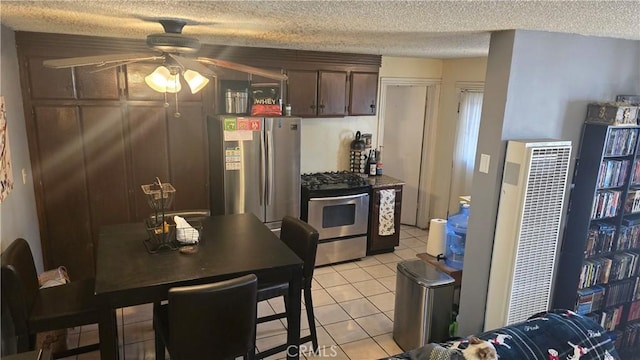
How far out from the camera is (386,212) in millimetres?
4871

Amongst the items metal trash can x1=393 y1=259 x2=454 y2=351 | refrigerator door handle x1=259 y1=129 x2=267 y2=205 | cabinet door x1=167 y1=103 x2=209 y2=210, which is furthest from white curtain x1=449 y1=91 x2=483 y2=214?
cabinet door x1=167 y1=103 x2=209 y2=210

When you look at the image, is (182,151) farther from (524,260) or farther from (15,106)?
(524,260)

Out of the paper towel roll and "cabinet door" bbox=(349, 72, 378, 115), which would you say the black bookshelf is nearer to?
the paper towel roll

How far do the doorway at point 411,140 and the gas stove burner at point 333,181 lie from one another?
2.63ft

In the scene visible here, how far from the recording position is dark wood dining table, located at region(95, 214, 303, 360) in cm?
212

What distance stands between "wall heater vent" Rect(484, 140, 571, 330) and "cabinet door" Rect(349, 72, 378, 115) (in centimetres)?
243

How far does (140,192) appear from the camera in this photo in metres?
3.97

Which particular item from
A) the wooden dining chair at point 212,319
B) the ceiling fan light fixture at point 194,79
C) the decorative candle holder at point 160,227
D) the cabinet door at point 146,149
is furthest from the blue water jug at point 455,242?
the cabinet door at point 146,149

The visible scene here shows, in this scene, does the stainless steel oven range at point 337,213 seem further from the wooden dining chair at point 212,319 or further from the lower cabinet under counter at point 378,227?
the wooden dining chair at point 212,319

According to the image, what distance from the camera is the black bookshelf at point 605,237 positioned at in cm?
290

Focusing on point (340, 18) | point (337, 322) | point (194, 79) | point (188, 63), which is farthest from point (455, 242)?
point (188, 63)

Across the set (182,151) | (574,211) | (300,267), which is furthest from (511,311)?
(182,151)

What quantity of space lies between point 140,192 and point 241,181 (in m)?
0.95

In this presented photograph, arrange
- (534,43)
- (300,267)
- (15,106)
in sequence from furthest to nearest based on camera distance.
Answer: (15,106) < (534,43) < (300,267)
